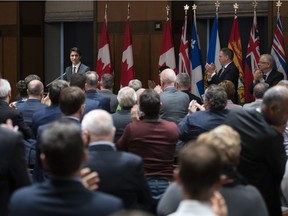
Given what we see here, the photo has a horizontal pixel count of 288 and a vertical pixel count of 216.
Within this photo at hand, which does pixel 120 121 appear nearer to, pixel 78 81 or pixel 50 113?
pixel 50 113

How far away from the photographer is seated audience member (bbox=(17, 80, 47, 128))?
19.1 feet

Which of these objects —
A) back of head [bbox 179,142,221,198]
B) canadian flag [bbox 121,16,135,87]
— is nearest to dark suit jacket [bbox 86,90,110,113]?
canadian flag [bbox 121,16,135,87]

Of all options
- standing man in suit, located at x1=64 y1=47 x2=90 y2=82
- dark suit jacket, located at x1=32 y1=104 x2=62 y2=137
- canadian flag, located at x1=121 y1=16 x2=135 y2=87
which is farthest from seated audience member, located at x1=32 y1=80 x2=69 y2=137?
canadian flag, located at x1=121 y1=16 x2=135 y2=87

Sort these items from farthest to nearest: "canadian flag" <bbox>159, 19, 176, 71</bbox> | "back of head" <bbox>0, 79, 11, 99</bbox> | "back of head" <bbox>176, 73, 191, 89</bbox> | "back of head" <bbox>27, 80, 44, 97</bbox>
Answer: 1. "canadian flag" <bbox>159, 19, 176, 71</bbox>
2. "back of head" <bbox>176, 73, 191, 89</bbox>
3. "back of head" <bbox>27, 80, 44, 97</bbox>
4. "back of head" <bbox>0, 79, 11, 99</bbox>

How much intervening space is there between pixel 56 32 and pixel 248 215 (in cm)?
970

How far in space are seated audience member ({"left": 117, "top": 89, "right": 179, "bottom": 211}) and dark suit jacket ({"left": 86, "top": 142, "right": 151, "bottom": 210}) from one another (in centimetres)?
102

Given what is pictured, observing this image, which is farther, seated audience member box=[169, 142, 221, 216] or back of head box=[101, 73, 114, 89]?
back of head box=[101, 73, 114, 89]

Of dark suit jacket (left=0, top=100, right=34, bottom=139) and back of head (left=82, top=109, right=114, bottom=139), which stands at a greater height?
back of head (left=82, top=109, right=114, bottom=139)

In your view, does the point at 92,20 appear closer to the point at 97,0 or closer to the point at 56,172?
the point at 97,0

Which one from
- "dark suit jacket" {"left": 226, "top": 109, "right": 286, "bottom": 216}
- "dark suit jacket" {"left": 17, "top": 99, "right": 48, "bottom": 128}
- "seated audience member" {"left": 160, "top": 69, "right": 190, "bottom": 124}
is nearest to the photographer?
"dark suit jacket" {"left": 226, "top": 109, "right": 286, "bottom": 216}

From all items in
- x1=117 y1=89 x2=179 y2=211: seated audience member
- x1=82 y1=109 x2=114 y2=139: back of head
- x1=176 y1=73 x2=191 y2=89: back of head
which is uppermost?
x1=82 y1=109 x2=114 y2=139: back of head

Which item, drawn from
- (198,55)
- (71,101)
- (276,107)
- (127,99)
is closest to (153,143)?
(71,101)

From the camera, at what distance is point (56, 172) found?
7.93ft

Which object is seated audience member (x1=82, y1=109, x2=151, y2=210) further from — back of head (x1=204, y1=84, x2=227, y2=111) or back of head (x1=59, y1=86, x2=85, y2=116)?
back of head (x1=204, y1=84, x2=227, y2=111)
